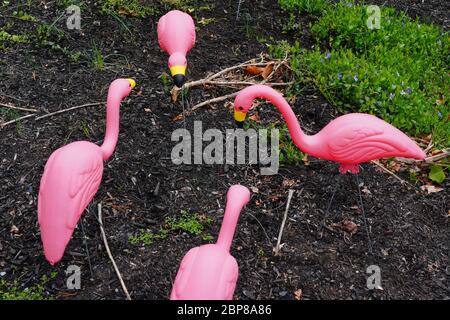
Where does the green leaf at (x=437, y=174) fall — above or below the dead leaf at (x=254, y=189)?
above

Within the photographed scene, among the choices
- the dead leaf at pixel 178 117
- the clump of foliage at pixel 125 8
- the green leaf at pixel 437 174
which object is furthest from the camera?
the clump of foliage at pixel 125 8

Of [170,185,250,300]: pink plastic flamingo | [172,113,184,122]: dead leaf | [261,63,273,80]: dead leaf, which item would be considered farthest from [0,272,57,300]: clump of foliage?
[261,63,273,80]: dead leaf

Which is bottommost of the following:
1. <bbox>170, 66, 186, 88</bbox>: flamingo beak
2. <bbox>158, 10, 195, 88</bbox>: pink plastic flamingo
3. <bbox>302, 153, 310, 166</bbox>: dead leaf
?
<bbox>302, 153, 310, 166</bbox>: dead leaf

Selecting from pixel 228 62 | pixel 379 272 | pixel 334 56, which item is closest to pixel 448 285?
pixel 379 272

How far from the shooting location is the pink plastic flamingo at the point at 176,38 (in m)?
3.36

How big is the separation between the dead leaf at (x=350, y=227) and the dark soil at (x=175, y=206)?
0.03m

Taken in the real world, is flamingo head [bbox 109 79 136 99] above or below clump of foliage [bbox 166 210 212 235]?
above

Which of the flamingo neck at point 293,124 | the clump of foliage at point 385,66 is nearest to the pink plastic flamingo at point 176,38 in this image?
the flamingo neck at point 293,124

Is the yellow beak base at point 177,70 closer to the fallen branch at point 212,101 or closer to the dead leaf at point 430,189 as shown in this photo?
the fallen branch at point 212,101

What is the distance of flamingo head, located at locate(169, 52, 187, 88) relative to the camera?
3.31 m

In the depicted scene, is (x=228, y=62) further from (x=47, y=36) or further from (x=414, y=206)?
(x=414, y=206)

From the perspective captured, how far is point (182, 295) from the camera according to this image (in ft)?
8.03

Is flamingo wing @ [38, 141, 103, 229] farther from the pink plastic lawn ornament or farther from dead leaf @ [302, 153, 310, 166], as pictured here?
dead leaf @ [302, 153, 310, 166]

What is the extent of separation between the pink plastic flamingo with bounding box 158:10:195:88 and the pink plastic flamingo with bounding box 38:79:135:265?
2.54ft
